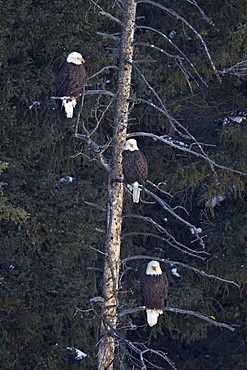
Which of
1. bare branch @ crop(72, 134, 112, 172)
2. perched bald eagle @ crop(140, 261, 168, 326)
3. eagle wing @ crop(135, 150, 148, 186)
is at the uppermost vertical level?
bare branch @ crop(72, 134, 112, 172)

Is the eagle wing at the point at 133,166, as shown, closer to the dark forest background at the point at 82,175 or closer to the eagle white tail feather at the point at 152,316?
the eagle white tail feather at the point at 152,316

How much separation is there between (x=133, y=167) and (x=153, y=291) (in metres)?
1.66

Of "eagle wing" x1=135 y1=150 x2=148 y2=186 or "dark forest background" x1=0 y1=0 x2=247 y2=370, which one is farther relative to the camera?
"dark forest background" x1=0 y1=0 x2=247 y2=370

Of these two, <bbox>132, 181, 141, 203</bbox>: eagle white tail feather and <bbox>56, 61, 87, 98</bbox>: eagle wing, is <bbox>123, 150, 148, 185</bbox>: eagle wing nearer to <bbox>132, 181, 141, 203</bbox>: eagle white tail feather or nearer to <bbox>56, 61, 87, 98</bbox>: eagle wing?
<bbox>132, 181, 141, 203</bbox>: eagle white tail feather

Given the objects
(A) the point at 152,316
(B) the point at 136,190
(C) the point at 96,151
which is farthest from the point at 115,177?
(A) the point at 152,316

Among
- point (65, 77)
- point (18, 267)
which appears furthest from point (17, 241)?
point (65, 77)

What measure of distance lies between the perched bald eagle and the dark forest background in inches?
80.0

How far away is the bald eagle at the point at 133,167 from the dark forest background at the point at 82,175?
2.66m

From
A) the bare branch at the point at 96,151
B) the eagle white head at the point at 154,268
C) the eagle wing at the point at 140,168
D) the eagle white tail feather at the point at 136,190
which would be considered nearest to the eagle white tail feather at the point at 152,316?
the eagle white head at the point at 154,268

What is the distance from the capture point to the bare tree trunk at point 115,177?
18.1 ft

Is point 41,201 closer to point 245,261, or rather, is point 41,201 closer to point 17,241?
point 17,241

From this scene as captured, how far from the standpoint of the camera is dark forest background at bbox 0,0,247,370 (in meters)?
8.95

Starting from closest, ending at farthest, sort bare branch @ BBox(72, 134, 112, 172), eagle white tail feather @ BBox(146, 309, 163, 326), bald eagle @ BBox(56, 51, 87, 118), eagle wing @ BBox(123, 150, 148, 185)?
bare branch @ BBox(72, 134, 112, 172) < eagle wing @ BBox(123, 150, 148, 185) < bald eagle @ BBox(56, 51, 87, 118) < eagle white tail feather @ BBox(146, 309, 163, 326)

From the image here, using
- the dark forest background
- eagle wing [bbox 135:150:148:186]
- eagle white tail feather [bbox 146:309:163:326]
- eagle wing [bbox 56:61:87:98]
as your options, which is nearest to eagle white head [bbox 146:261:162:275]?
eagle white tail feather [bbox 146:309:163:326]
